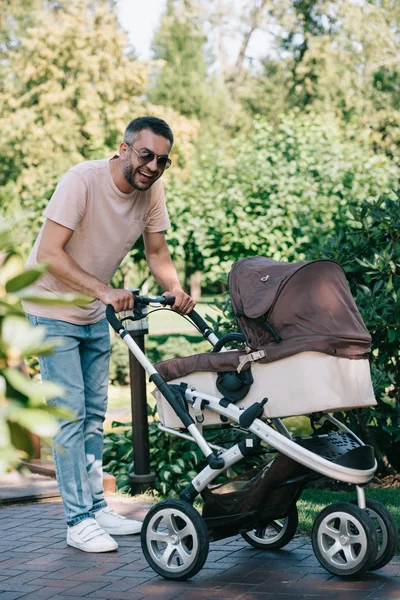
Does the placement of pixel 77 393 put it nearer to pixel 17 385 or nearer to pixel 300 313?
pixel 300 313

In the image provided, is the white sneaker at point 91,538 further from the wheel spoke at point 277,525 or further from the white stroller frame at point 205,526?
the wheel spoke at point 277,525

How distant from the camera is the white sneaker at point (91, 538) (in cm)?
416

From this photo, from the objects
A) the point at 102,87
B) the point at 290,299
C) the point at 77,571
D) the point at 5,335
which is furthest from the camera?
the point at 102,87

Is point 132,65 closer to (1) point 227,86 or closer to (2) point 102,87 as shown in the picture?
(2) point 102,87

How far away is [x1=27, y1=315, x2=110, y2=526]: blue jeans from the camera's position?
4199mm

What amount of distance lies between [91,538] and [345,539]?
1263 mm

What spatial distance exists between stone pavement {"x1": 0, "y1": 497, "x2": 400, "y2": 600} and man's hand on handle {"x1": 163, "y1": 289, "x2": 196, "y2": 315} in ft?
3.69

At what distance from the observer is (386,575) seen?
12.0 feet

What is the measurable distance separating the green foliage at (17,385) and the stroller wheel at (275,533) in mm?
2798

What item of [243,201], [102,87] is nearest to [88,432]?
[243,201]

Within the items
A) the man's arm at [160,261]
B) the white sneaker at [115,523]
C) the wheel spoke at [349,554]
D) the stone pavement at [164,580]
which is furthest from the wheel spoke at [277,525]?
the man's arm at [160,261]

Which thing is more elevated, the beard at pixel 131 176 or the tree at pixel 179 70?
the tree at pixel 179 70

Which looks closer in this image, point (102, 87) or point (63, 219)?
point (63, 219)

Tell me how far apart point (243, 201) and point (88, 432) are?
6.85 meters
